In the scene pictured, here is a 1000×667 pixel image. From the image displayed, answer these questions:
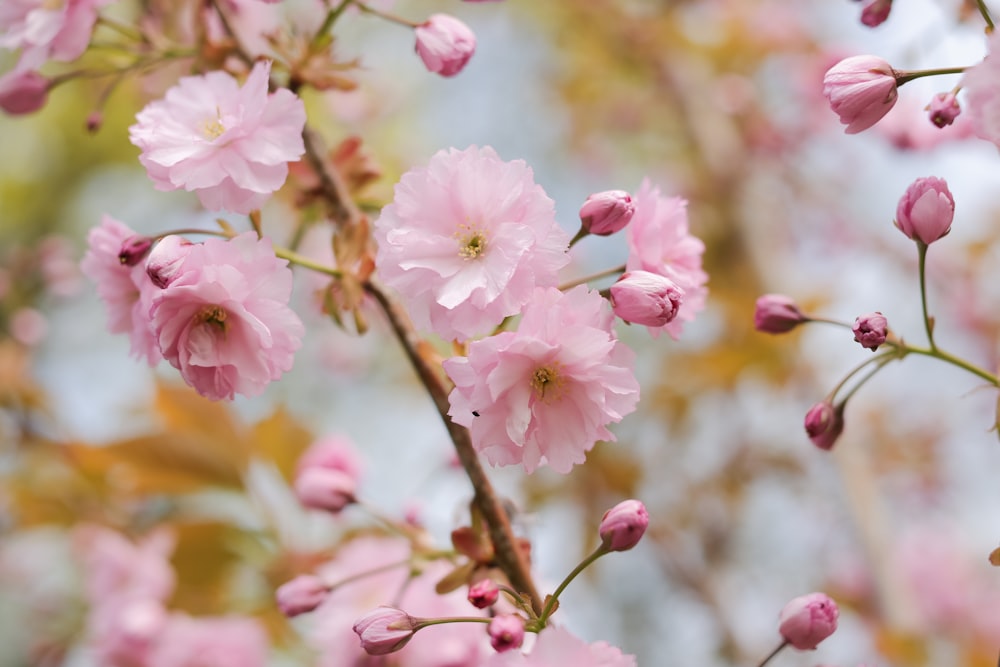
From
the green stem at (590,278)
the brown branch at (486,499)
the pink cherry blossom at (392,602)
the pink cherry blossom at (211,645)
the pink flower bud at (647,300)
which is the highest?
the pink flower bud at (647,300)

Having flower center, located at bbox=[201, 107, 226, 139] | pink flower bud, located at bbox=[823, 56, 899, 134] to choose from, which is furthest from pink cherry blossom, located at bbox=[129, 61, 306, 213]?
pink flower bud, located at bbox=[823, 56, 899, 134]

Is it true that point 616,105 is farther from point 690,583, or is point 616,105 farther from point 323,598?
point 323,598

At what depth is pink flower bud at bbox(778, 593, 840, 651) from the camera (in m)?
0.55

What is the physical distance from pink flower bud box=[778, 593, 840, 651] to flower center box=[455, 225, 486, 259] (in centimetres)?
31

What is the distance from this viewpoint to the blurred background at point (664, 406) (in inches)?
46.4

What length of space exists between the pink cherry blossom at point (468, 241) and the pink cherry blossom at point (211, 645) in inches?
30.7

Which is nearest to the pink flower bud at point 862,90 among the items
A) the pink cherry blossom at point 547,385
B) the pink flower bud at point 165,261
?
the pink cherry blossom at point 547,385

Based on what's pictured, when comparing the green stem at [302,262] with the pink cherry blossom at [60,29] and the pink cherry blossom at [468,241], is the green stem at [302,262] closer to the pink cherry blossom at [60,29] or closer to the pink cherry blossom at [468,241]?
the pink cherry blossom at [468,241]

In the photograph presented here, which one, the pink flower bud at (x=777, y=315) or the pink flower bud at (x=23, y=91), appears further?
the pink flower bud at (x=23, y=91)

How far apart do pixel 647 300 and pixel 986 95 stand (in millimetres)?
208

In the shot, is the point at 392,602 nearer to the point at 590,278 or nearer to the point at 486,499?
the point at 486,499

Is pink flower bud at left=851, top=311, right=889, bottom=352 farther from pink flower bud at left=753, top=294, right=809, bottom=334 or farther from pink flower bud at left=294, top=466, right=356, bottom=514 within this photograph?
pink flower bud at left=294, top=466, right=356, bottom=514

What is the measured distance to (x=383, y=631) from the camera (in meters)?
0.53

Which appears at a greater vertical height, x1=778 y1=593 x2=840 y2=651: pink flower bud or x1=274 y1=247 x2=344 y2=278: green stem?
x1=274 y1=247 x2=344 y2=278: green stem
